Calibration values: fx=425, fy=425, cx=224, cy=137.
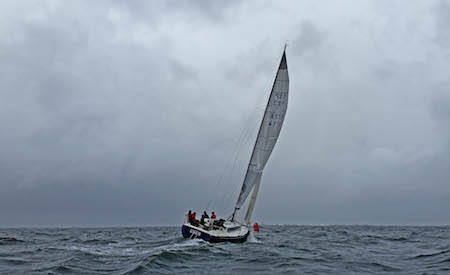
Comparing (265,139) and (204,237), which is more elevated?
(265,139)

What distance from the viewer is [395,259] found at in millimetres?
24797

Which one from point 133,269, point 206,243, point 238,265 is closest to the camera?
point 133,269

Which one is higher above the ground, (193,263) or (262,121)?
(262,121)

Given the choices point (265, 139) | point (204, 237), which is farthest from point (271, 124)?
point (204, 237)

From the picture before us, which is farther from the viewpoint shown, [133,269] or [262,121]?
[262,121]

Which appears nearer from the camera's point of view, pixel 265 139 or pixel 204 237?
pixel 204 237

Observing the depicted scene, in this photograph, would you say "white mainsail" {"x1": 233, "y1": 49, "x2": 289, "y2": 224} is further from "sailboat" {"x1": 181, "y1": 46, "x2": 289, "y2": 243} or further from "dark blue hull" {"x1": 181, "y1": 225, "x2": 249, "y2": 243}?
"dark blue hull" {"x1": 181, "y1": 225, "x2": 249, "y2": 243}

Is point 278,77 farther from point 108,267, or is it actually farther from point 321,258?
point 108,267

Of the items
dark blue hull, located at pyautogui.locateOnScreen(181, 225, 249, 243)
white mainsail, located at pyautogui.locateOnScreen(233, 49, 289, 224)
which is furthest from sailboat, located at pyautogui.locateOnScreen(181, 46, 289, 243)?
dark blue hull, located at pyautogui.locateOnScreen(181, 225, 249, 243)

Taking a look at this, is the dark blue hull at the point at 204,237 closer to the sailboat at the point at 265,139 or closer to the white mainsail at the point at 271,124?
the sailboat at the point at 265,139

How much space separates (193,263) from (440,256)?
48.2ft

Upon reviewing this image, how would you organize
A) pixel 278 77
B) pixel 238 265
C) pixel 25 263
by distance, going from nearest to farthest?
pixel 238 265, pixel 25 263, pixel 278 77

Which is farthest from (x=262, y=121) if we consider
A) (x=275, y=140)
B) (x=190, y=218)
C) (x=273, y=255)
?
(x=273, y=255)

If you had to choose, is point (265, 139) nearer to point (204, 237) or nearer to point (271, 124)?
point (271, 124)
